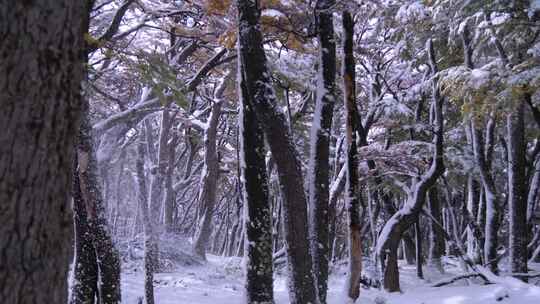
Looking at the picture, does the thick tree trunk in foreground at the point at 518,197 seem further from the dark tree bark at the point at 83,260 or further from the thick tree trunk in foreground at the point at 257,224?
the dark tree bark at the point at 83,260

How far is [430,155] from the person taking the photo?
1177cm

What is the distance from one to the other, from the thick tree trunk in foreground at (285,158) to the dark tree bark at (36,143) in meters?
3.65

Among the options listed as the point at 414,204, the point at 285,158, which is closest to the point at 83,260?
the point at 285,158

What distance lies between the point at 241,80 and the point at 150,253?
4901 millimetres

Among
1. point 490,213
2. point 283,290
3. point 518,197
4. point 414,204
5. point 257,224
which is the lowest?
point 283,290

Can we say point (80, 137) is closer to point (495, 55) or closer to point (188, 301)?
point (188, 301)

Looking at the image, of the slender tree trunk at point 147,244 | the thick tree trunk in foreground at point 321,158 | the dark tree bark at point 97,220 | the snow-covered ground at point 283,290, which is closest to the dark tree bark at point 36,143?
the dark tree bark at point 97,220

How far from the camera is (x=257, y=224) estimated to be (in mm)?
5602

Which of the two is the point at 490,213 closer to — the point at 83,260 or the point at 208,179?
the point at 83,260

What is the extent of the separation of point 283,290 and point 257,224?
7508 millimetres

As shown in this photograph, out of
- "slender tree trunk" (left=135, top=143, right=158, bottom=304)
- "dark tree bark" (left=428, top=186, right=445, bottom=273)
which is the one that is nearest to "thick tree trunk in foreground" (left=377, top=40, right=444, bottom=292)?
"dark tree bark" (left=428, top=186, right=445, bottom=273)

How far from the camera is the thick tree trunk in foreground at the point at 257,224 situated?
5.52 metres

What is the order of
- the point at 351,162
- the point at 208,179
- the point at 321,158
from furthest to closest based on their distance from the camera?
1. the point at 208,179
2. the point at 351,162
3. the point at 321,158

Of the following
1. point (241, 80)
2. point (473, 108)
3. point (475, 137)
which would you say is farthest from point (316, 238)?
point (475, 137)
